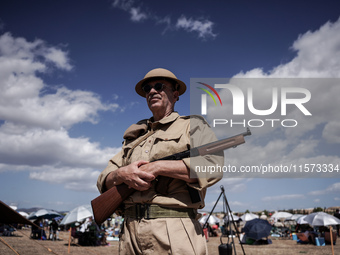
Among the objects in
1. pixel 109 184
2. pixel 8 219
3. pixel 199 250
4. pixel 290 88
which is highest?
pixel 290 88

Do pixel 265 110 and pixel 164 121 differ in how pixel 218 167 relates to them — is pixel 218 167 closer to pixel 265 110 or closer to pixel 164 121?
pixel 164 121

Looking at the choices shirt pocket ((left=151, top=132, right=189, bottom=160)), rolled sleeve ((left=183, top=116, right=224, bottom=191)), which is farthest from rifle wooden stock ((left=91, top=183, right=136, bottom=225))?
→ rolled sleeve ((left=183, top=116, right=224, bottom=191))

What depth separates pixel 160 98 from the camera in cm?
297

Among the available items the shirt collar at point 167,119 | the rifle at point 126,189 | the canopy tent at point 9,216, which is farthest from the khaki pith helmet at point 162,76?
the canopy tent at point 9,216

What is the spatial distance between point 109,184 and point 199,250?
1.03 meters

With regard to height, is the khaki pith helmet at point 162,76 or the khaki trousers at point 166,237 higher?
the khaki pith helmet at point 162,76

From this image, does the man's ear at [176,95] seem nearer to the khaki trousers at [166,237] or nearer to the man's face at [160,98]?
the man's face at [160,98]

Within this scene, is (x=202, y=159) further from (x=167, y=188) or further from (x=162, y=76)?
(x=162, y=76)

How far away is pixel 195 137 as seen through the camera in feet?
8.71

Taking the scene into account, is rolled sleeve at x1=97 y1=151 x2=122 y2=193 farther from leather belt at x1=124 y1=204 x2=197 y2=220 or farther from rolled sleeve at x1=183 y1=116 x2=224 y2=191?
rolled sleeve at x1=183 y1=116 x2=224 y2=191

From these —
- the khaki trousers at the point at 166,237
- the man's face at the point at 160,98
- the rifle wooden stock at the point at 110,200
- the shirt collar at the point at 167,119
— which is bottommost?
the khaki trousers at the point at 166,237

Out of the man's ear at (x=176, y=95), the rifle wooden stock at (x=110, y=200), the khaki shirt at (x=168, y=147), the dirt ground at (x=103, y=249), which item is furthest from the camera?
the dirt ground at (x=103, y=249)

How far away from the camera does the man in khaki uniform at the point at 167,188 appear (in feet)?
7.75

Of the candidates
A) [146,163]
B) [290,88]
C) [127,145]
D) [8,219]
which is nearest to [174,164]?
[146,163]
